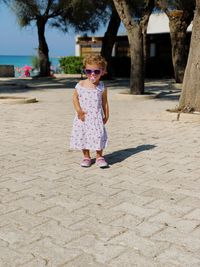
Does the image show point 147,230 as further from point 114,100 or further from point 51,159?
point 114,100

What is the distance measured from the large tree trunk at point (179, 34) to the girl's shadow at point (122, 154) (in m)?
Answer: 12.9

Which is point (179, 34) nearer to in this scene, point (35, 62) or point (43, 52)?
point (43, 52)

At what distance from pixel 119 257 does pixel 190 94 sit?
7.22 metres

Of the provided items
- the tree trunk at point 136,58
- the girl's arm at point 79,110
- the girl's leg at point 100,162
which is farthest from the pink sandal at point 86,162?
the tree trunk at point 136,58

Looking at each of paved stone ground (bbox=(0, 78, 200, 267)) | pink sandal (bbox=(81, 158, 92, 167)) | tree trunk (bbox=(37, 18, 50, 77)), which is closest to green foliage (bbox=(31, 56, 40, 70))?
tree trunk (bbox=(37, 18, 50, 77))

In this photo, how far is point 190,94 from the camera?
9945 millimetres

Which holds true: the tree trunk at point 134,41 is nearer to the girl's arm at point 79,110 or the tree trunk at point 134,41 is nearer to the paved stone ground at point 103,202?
the paved stone ground at point 103,202

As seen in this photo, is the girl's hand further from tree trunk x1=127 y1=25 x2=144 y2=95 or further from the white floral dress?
tree trunk x1=127 y1=25 x2=144 y2=95

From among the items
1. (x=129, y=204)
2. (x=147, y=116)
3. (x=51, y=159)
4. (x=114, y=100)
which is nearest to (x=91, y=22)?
(x=114, y=100)

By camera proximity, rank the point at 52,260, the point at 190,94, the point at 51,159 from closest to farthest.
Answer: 1. the point at 52,260
2. the point at 51,159
3. the point at 190,94

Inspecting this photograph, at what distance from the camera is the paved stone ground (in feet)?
10.7

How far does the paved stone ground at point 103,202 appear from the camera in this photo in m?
3.26

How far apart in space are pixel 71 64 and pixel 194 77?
23.3 m

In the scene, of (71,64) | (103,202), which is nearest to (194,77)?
(103,202)
